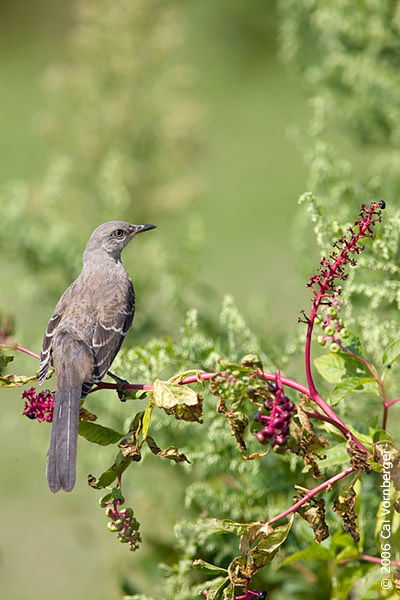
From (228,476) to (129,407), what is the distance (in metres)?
0.72

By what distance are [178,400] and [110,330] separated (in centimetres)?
72

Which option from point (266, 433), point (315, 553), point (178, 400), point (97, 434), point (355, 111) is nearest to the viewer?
point (266, 433)

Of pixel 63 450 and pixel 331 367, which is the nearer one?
pixel 63 450

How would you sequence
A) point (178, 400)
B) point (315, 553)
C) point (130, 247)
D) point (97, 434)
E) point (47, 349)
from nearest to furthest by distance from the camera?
point (178, 400), point (97, 434), point (315, 553), point (47, 349), point (130, 247)

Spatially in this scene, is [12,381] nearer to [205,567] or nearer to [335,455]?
[205,567]

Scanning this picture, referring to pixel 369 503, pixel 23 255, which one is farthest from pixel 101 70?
pixel 369 503

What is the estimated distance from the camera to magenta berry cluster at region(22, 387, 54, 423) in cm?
155

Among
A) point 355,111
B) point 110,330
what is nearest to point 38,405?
point 110,330

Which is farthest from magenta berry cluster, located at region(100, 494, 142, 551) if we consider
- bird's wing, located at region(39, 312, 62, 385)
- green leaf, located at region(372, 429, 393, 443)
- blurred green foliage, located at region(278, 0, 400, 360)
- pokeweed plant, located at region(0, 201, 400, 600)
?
blurred green foliage, located at region(278, 0, 400, 360)

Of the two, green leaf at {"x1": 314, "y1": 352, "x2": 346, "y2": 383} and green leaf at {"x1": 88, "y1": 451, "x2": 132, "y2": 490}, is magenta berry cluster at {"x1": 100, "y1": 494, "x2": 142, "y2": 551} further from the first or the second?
green leaf at {"x1": 314, "y1": 352, "x2": 346, "y2": 383}

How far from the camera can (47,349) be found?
2.02m

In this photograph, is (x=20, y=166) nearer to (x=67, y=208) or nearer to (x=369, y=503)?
(x=67, y=208)

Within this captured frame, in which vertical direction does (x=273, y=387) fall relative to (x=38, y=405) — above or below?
below

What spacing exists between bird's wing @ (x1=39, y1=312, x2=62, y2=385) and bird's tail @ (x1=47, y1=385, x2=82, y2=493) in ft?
0.58
